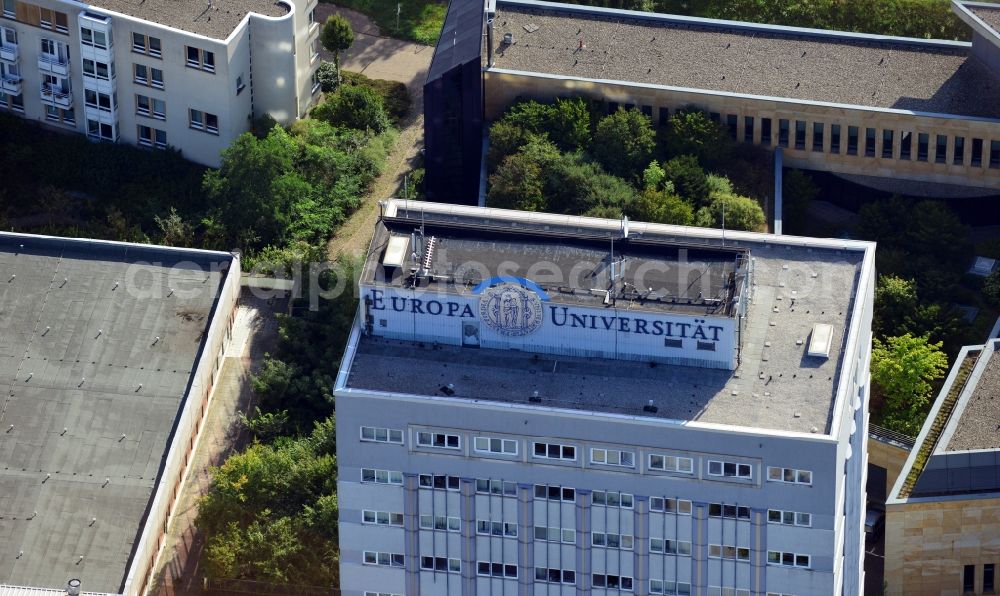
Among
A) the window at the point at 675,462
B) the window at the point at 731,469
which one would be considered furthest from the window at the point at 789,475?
the window at the point at 675,462

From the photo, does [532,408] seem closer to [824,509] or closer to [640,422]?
[640,422]

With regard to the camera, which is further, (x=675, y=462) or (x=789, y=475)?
(x=675, y=462)

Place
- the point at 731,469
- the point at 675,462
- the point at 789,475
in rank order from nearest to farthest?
the point at 789,475, the point at 731,469, the point at 675,462

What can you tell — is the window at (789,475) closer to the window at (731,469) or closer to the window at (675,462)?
the window at (731,469)

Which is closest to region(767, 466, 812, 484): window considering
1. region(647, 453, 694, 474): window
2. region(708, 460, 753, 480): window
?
region(708, 460, 753, 480): window

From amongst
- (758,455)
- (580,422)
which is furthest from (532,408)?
(758,455)

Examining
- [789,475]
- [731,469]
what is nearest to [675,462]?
[731,469]

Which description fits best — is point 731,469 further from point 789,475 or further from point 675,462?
point 789,475

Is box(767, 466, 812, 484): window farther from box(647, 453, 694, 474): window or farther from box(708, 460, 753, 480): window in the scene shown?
box(647, 453, 694, 474): window
